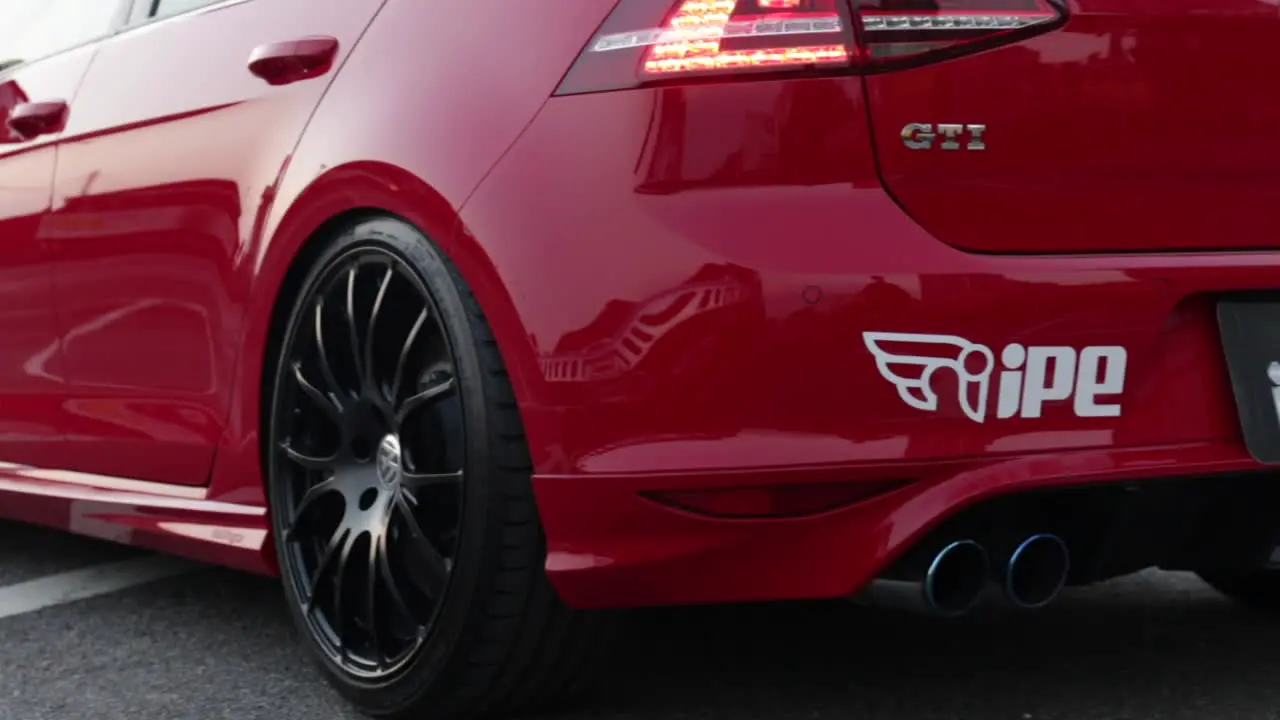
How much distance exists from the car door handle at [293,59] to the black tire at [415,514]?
0.30 m

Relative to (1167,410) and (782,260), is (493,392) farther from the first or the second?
(1167,410)

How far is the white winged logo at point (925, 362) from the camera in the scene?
7.85 feet

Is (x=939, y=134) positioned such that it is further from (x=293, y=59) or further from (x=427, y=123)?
(x=293, y=59)

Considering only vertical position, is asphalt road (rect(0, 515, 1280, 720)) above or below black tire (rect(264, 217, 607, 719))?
below

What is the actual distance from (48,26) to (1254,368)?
2855 millimetres

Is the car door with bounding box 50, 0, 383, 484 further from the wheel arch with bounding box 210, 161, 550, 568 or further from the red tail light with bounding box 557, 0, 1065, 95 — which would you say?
the red tail light with bounding box 557, 0, 1065, 95

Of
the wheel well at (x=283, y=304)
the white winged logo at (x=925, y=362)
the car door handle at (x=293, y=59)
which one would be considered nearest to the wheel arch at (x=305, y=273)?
the wheel well at (x=283, y=304)

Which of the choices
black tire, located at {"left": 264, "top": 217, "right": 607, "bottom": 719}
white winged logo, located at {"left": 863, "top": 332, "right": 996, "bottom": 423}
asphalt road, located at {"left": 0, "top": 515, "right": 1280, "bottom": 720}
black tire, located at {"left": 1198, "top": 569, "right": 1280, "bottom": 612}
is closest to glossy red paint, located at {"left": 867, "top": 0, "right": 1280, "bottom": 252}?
white winged logo, located at {"left": 863, "top": 332, "right": 996, "bottom": 423}

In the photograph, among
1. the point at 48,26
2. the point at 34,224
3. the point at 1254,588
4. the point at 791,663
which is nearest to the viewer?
the point at 791,663

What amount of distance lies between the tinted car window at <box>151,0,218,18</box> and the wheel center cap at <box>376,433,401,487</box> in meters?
1.06

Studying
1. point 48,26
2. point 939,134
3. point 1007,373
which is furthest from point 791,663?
point 48,26

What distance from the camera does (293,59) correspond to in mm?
3125

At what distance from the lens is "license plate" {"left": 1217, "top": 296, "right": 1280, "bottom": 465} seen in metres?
2.52

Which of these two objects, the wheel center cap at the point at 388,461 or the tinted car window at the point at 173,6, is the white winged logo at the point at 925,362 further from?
the tinted car window at the point at 173,6
